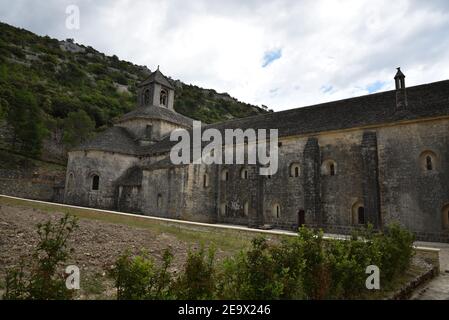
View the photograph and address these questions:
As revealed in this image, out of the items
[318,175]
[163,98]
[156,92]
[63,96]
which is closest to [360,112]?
[318,175]

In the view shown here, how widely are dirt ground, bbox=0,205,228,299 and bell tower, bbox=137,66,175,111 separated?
81.3 ft

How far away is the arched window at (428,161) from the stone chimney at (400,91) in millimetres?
3637

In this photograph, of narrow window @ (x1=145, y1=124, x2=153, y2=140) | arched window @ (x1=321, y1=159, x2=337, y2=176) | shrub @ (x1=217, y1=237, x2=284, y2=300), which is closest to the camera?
shrub @ (x1=217, y1=237, x2=284, y2=300)

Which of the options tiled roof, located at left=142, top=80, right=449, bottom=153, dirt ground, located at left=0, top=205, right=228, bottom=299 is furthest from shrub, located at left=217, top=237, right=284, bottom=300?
tiled roof, located at left=142, top=80, right=449, bottom=153

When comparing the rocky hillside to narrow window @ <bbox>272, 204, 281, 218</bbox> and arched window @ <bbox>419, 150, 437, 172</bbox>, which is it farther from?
arched window @ <bbox>419, 150, 437, 172</bbox>

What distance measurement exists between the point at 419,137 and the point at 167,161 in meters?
20.0

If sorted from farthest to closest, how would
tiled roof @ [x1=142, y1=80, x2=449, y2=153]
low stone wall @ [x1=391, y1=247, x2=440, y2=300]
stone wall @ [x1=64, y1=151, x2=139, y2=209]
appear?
stone wall @ [x1=64, y1=151, x2=139, y2=209]
tiled roof @ [x1=142, y1=80, x2=449, y2=153]
low stone wall @ [x1=391, y1=247, x2=440, y2=300]

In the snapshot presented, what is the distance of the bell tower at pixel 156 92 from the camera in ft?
128

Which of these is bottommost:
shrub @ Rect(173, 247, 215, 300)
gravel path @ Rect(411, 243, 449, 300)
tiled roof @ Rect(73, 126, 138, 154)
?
gravel path @ Rect(411, 243, 449, 300)

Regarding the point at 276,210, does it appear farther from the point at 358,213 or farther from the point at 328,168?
the point at 358,213

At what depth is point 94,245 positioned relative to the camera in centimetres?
1198

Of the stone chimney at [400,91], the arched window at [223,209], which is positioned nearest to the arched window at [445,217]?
the stone chimney at [400,91]

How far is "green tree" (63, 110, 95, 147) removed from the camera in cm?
4359

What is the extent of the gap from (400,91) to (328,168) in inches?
287
